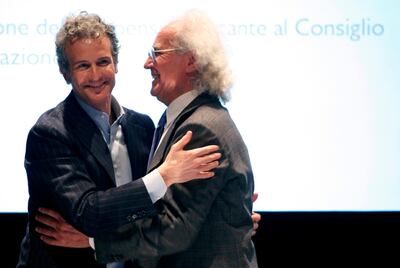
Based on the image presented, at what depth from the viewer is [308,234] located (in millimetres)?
4441

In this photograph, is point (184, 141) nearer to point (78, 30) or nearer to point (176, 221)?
point (176, 221)

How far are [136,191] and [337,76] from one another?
1.92 m

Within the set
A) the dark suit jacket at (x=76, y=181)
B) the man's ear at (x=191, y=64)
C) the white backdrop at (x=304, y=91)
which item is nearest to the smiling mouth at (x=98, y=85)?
the dark suit jacket at (x=76, y=181)

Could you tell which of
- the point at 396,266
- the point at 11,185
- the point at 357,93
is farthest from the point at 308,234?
the point at 11,185

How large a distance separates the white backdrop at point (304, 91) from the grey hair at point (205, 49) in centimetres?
141

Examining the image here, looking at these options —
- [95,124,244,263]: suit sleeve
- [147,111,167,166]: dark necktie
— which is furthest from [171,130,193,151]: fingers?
[147,111,167,166]: dark necktie

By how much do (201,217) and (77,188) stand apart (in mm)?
398

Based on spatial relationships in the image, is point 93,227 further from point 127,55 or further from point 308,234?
point 308,234

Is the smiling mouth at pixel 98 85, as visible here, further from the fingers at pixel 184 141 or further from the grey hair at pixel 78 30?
the fingers at pixel 184 141

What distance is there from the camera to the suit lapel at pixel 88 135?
256 cm

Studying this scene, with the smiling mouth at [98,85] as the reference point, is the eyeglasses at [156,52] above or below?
above

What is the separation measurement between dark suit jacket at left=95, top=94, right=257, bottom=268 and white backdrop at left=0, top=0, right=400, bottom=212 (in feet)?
4.96

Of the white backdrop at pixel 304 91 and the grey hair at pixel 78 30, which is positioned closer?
the grey hair at pixel 78 30

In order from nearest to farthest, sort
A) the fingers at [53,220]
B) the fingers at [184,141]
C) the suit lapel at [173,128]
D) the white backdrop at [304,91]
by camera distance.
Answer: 1. the fingers at [184,141]
2. the suit lapel at [173,128]
3. the fingers at [53,220]
4. the white backdrop at [304,91]
